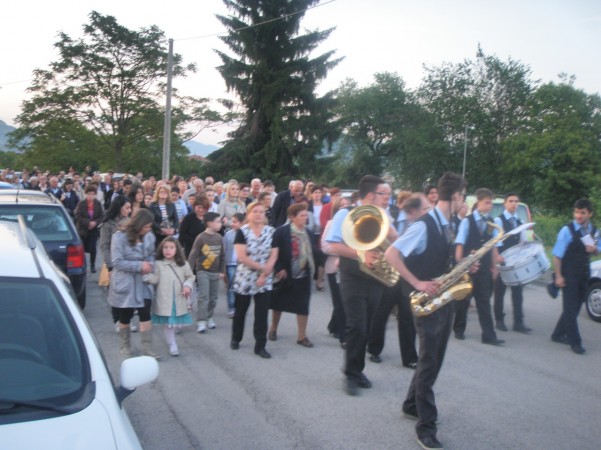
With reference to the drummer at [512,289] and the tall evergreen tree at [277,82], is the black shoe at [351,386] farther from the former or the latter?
the tall evergreen tree at [277,82]

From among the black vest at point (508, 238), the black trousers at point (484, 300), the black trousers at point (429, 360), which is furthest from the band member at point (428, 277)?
the black vest at point (508, 238)

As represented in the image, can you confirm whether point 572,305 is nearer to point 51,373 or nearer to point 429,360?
point 429,360

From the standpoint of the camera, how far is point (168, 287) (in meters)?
6.56

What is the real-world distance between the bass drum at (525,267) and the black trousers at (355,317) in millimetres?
3150

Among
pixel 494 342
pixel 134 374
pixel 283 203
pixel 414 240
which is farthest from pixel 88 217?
pixel 134 374

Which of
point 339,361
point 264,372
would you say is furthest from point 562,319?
point 264,372

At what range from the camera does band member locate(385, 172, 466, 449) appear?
4.36 metres

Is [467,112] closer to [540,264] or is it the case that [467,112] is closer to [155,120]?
[155,120]

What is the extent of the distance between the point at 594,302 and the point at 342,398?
17.6ft

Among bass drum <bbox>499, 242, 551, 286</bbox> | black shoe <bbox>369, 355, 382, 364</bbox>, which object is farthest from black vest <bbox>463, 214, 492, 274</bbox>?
black shoe <bbox>369, 355, 382, 364</bbox>

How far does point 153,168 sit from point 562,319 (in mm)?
33873

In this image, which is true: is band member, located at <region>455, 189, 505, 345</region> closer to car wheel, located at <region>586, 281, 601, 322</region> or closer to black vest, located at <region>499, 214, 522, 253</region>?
black vest, located at <region>499, 214, 522, 253</region>

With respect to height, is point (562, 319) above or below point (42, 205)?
below

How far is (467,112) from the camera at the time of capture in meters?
53.0
